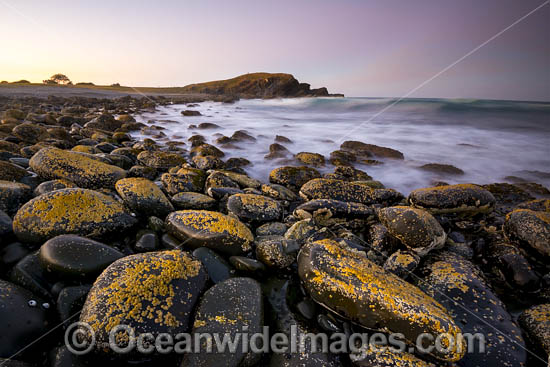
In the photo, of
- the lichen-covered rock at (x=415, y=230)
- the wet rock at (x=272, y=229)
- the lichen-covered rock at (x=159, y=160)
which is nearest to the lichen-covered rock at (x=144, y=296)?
the wet rock at (x=272, y=229)

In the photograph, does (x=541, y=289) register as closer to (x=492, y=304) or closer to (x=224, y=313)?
(x=492, y=304)

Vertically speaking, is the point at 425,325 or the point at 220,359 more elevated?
the point at 425,325

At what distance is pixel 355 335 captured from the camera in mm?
1597

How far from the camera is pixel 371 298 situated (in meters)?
1.59

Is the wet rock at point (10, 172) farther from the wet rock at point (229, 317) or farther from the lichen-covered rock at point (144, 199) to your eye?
the wet rock at point (229, 317)

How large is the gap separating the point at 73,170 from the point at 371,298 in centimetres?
378

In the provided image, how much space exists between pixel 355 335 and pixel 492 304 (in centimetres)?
121

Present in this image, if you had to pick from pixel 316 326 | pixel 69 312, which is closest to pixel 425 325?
pixel 316 326

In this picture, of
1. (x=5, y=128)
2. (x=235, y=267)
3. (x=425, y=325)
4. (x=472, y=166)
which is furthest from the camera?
(x=472, y=166)

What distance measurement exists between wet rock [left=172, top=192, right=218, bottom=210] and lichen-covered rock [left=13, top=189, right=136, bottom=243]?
0.68m

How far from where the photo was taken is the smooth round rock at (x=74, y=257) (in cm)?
168

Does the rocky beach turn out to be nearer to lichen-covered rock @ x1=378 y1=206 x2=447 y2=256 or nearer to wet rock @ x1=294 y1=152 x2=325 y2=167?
lichen-covered rock @ x1=378 y1=206 x2=447 y2=256

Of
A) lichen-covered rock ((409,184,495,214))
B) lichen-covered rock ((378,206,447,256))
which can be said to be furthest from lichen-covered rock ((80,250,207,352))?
lichen-covered rock ((409,184,495,214))

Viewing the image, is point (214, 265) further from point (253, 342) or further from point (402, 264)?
point (402, 264)
